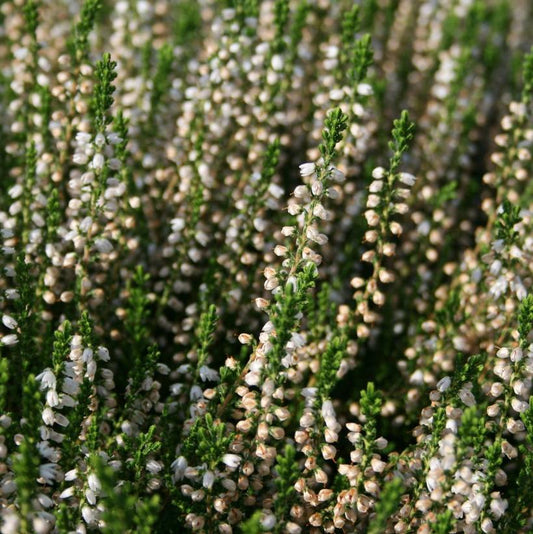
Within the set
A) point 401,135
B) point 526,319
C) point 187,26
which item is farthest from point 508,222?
point 187,26

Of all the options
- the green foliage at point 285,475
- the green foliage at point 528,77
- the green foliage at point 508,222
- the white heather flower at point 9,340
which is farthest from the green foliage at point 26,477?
the green foliage at point 528,77

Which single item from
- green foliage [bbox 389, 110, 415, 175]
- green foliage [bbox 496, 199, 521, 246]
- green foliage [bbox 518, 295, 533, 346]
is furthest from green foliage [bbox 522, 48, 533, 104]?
green foliage [bbox 518, 295, 533, 346]

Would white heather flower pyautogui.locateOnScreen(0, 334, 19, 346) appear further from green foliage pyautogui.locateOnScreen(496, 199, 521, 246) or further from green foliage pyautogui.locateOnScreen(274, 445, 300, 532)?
green foliage pyautogui.locateOnScreen(496, 199, 521, 246)

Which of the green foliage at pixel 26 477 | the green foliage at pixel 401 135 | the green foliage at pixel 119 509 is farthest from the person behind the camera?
the green foliage at pixel 401 135

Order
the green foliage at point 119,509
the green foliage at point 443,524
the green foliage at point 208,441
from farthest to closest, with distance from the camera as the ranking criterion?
the green foliage at point 208,441
the green foliage at point 443,524
the green foliage at point 119,509

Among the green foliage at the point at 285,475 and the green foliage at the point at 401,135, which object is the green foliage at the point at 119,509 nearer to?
the green foliage at the point at 285,475

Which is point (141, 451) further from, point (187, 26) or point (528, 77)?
point (187, 26)
